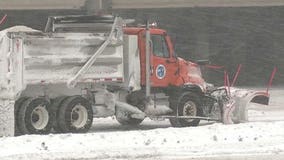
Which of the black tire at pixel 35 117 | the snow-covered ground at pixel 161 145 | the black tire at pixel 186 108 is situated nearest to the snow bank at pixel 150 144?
the snow-covered ground at pixel 161 145

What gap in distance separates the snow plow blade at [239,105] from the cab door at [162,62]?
66.7 inches

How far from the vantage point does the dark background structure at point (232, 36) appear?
126 ft

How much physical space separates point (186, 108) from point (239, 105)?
57.4 inches

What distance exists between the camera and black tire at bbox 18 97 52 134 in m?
14.0

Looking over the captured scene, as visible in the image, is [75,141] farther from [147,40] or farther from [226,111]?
[226,111]

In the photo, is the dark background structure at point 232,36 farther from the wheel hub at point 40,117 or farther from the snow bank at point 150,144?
the snow bank at point 150,144

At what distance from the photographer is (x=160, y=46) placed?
53.6 ft

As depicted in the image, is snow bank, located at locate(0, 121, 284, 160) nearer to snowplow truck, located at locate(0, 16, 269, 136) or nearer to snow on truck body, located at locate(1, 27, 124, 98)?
snowplow truck, located at locate(0, 16, 269, 136)

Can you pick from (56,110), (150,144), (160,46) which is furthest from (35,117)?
(160,46)

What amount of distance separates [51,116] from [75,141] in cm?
214

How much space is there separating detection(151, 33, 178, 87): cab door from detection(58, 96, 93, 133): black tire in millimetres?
2159

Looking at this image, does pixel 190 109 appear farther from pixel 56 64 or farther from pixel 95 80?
pixel 56 64

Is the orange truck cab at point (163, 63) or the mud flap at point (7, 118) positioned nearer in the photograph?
the mud flap at point (7, 118)

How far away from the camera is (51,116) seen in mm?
14445
